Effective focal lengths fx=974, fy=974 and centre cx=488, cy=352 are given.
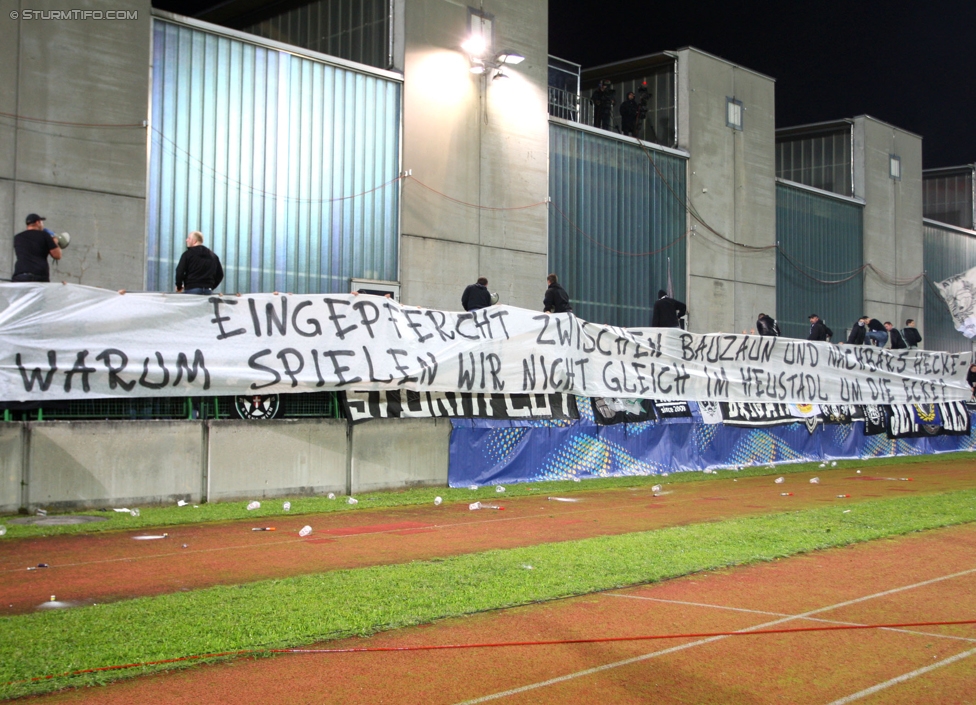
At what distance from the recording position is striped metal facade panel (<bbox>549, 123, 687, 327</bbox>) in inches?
1011

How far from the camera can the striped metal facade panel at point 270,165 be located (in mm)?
18594

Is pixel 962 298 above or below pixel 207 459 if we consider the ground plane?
above

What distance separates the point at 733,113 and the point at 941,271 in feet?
52.3

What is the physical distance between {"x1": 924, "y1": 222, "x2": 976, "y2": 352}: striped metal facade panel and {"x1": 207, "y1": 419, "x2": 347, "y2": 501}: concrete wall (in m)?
31.5

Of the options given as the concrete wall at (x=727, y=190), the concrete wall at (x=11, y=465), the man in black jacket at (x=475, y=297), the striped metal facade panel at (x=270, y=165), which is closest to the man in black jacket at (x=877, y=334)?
the concrete wall at (x=727, y=190)

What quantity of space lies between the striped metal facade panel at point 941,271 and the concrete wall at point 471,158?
22391mm

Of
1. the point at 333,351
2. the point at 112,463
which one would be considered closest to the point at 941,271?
the point at 333,351

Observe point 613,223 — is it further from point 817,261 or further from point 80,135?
point 80,135

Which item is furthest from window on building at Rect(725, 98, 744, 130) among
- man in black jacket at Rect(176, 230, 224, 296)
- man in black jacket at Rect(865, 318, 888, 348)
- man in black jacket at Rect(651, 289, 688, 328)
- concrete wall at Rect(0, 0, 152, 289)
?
man in black jacket at Rect(176, 230, 224, 296)

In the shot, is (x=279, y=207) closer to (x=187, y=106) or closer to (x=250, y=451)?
(x=187, y=106)

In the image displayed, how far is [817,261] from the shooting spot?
3447cm

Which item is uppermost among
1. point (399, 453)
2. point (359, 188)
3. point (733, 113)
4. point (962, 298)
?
point (733, 113)

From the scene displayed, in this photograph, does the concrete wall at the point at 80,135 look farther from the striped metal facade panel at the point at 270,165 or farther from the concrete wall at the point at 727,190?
the concrete wall at the point at 727,190

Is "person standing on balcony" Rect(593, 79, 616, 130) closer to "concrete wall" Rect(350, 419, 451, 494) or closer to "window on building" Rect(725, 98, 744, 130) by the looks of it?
"window on building" Rect(725, 98, 744, 130)
